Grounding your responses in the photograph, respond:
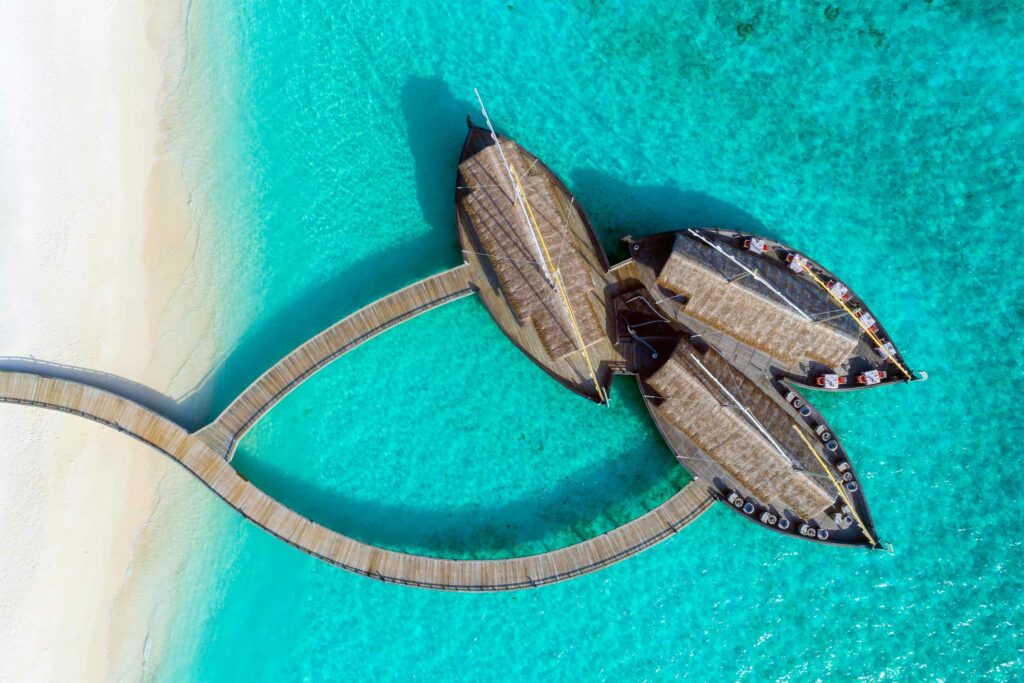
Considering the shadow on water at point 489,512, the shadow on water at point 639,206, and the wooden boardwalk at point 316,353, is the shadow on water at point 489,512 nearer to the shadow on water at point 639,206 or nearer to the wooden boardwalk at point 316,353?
the wooden boardwalk at point 316,353

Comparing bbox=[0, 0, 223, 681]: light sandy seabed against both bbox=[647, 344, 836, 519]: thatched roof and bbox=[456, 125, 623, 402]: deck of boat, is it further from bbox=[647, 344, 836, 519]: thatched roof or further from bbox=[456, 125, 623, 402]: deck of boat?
bbox=[647, 344, 836, 519]: thatched roof

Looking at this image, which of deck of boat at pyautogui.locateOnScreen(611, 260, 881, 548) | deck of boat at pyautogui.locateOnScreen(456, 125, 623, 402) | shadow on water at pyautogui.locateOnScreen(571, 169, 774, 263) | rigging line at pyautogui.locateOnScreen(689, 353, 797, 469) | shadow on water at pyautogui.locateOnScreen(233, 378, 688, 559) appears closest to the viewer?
rigging line at pyautogui.locateOnScreen(689, 353, 797, 469)

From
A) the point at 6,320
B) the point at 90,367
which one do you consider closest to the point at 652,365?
the point at 90,367

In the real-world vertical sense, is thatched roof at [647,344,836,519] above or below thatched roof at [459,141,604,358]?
below

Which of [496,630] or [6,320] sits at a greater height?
[6,320]

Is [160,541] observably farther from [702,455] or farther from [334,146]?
[702,455]

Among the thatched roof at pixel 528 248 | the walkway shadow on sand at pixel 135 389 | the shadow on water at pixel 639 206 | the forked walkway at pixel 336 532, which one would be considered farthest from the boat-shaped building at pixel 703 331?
the walkway shadow on sand at pixel 135 389

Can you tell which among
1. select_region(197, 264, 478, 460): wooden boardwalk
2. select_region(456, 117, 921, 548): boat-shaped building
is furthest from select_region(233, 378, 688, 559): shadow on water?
select_region(456, 117, 921, 548): boat-shaped building
